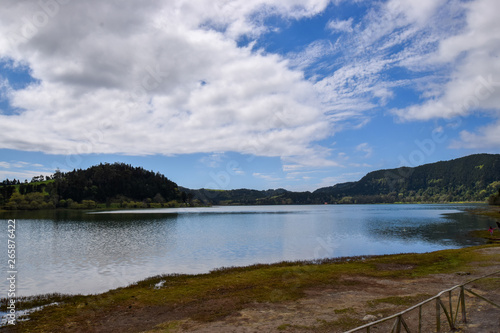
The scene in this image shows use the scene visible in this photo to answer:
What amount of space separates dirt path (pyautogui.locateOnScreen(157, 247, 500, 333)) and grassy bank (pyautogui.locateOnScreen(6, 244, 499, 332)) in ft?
3.19

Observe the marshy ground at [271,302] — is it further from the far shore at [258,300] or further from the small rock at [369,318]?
the small rock at [369,318]

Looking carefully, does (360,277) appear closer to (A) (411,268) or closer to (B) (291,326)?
(A) (411,268)

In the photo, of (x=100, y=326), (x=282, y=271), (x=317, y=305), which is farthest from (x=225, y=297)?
(x=282, y=271)

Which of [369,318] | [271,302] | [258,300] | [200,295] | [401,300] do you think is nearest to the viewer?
[369,318]

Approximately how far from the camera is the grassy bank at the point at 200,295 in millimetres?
20188

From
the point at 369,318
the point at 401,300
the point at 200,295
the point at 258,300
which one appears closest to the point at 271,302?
the point at 258,300

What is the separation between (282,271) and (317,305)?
44.5 feet

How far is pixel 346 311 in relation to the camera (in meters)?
19.8

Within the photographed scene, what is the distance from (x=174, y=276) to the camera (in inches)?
1432

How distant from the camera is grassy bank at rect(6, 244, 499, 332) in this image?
20.2 meters

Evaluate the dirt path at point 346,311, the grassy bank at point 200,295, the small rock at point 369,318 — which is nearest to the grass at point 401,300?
the dirt path at point 346,311

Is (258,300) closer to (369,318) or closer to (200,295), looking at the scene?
(200,295)

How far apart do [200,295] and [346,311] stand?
483 inches

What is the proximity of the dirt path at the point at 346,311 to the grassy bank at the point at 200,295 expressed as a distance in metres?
0.97
